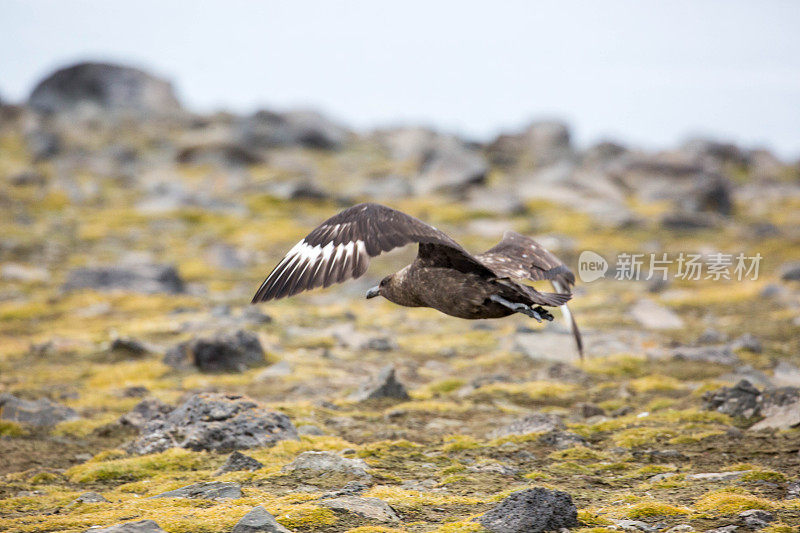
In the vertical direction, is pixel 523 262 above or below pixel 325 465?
above

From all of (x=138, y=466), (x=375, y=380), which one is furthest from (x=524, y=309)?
(x=138, y=466)

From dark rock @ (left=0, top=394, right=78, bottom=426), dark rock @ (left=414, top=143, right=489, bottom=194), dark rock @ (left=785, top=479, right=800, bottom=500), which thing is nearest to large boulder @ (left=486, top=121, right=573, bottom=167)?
dark rock @ (left=414, top=143, right=489, bottom=194)

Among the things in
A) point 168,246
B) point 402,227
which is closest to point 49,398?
point 402,227

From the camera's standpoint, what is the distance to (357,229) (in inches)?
250

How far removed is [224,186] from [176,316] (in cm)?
1580

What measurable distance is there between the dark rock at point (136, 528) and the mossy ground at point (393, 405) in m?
0.21

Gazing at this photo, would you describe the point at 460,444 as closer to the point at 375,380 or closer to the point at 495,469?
the point at 495,469

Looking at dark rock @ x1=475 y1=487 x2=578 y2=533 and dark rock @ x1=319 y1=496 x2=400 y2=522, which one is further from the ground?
dark rock @ x1=475 y1=487 x2=578 y2=533

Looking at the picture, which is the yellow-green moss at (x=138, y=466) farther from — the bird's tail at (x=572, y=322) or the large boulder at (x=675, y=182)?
the large boulder at (x=675, y=182)

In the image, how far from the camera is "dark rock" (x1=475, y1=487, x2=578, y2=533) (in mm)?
5023

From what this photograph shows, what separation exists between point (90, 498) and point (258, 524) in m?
1.91

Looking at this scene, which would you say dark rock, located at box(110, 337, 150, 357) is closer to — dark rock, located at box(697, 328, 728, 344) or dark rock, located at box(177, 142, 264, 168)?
dark rock, located at box(697, 328, 728, 344)

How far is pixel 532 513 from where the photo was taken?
5.07 meters

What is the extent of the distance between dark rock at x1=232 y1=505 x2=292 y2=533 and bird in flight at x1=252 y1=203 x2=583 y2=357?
1679mm
